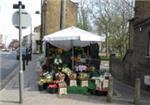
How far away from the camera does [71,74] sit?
19.3m

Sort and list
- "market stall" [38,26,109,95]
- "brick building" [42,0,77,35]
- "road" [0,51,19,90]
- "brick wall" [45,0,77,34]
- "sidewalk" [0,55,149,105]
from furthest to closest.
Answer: "brick wall" [45,0,77,34] → "brick building" [42,0,77,35] → "road" [0,51,19,90] → "market stall" [38,26,109,95] → "sidewalk" [0,55,149,105]

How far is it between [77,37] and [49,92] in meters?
2.70

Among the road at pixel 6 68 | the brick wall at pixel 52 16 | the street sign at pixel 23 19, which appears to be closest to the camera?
the street sign at pixel 23 19

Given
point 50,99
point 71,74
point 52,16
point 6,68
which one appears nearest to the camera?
Result: point 50,99

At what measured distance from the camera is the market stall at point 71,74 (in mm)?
18453

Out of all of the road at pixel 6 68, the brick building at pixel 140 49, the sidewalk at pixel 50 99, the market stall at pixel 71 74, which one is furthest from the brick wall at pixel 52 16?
the sidewalk at pixel 50 99

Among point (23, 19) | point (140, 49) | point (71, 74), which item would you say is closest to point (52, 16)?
point (140, 49)

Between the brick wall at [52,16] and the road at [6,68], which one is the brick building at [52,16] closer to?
the brick wall at [52,16]

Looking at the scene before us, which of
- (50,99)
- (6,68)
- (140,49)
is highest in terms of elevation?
(140,49)

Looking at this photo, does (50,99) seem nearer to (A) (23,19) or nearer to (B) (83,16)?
(A) (23,19)

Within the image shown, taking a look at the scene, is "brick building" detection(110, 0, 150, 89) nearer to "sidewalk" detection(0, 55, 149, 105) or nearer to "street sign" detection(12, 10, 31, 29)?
"sidewalk" detection(0, 55, 149, 105)

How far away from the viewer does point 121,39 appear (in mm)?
51188

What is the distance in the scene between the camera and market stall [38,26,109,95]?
18453 mm

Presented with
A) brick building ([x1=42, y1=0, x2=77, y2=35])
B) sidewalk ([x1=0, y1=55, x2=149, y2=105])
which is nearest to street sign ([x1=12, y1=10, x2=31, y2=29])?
sidewalk ([x1=0, y1=55, x2=149, y2=105])
